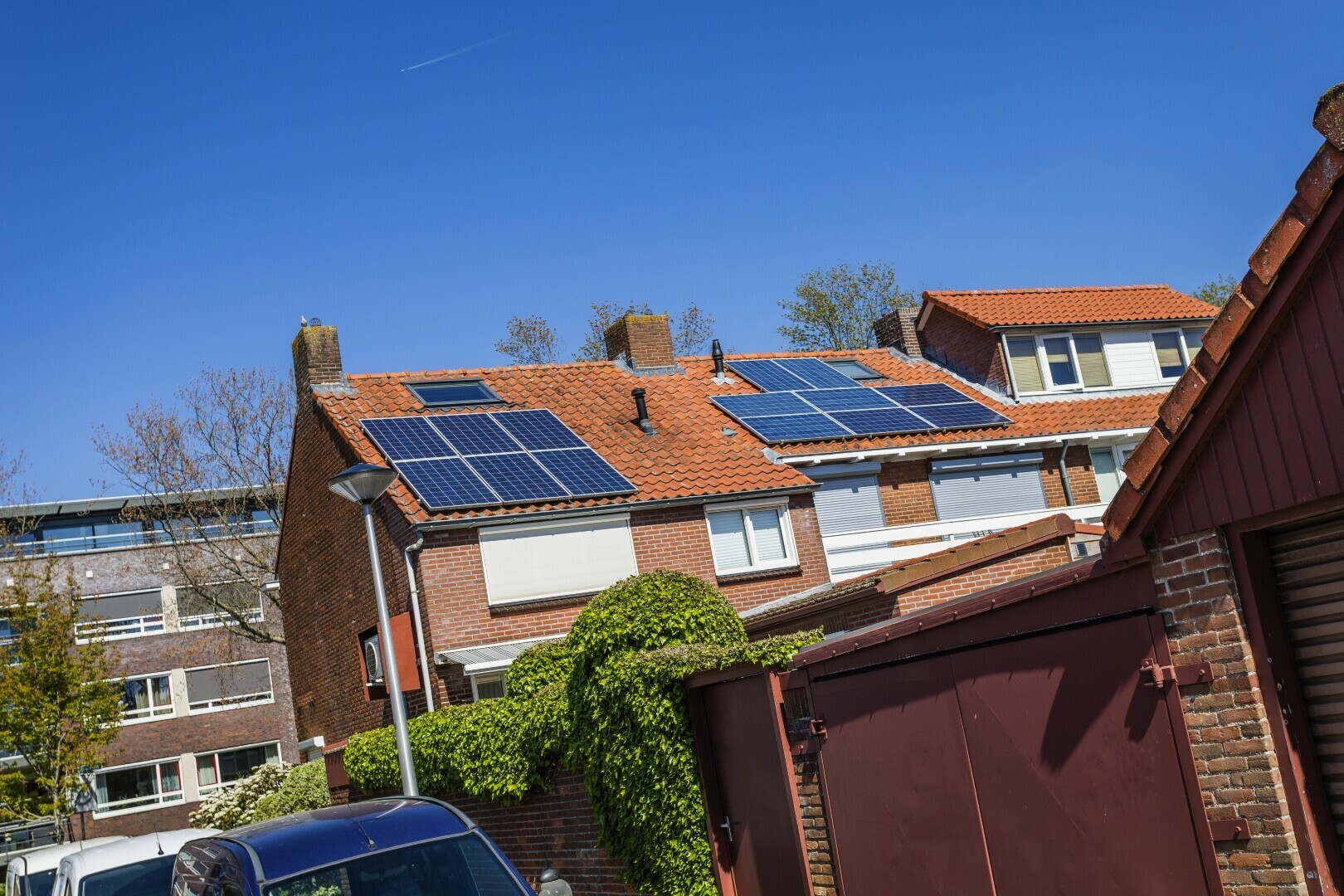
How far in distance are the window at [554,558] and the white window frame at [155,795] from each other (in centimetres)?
3216

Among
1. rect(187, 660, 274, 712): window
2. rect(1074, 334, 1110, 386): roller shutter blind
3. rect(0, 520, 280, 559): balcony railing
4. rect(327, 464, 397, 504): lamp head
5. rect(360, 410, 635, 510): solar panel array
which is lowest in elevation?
rect(327, 464, 397, 504): lamp head

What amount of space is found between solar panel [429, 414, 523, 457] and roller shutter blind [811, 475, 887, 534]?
20.3ft

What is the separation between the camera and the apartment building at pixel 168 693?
47562 mm

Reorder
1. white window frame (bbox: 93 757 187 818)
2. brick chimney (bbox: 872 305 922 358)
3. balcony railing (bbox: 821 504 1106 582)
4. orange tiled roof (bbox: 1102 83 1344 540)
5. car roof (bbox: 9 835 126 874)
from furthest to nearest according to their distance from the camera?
white window frame (bbox: 93 757 187 818)
brick chimney (bbox: 872 305 922 358)
balcony railing (bbox: 821 504 1106 582)
car roof (bbox: 9 835 126 874)
orange tiled roof (bbox: 1102 83 1344 540)

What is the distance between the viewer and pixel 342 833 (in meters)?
8.06

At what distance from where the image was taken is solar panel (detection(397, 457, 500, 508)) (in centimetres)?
2161

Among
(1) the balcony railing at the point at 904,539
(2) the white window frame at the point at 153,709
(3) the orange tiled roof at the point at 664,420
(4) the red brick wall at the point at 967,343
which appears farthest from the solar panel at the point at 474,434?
(2) the white window frame at the point at 153,709

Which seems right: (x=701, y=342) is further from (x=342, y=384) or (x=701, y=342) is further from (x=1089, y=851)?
(x=1089, y=851)

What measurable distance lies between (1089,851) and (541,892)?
3561 mm

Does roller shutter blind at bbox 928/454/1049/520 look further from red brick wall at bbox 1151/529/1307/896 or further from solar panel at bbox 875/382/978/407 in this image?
red brick wall at bbox 1151/529/1307/896

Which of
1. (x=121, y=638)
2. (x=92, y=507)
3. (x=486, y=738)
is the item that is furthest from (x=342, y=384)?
(x=92, y=507)

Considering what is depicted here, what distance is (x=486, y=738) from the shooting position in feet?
51.6

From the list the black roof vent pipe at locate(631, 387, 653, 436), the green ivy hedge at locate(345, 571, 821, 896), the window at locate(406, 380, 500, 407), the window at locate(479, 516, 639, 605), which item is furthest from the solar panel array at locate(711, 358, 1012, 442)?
the green ivy hedge at locate(345, 571, 821, 896)

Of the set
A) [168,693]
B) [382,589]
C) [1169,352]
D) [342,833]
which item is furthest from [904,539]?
[168,693]
